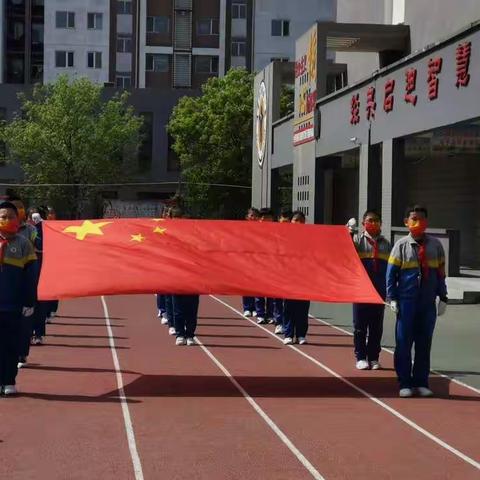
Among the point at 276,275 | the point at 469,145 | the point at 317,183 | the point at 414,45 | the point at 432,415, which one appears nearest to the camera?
the point at 432,415

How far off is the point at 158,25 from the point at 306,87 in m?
43.1

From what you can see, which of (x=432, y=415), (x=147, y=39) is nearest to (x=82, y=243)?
(x=432, y=415)

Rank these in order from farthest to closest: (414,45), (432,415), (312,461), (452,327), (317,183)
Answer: (317,183) → (414,45) → (452,327) → (432,415) → (312,461)

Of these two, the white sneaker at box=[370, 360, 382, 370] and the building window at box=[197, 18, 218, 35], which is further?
the building window at box=[197, 18, 218, 35]

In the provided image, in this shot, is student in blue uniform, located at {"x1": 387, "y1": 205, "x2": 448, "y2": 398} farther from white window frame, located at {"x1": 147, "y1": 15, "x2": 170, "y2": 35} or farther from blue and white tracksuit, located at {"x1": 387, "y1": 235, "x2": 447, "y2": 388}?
white window frame, located at {"x1": 147, "y1": 15, "x2": 170, "y2": 35}

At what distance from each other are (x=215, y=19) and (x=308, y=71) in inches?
1715

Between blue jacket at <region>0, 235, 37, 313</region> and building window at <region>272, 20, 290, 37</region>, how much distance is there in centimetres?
6379

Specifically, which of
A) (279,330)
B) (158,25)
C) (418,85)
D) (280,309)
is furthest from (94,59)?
(279,330)

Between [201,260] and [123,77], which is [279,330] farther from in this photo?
[123,77]

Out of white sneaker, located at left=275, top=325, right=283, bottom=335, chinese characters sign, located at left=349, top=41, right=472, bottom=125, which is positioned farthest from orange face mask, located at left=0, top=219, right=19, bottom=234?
chinese characters sign, located at left=349, top=41, right=472, bottom=125

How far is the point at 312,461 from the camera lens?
23.6 feet

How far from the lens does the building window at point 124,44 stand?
72.1 meters

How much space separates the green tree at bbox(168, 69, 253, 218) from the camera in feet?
171

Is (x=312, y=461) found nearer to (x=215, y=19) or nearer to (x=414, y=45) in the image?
(x=414, y=45)
